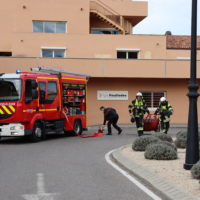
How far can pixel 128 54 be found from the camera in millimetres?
36844

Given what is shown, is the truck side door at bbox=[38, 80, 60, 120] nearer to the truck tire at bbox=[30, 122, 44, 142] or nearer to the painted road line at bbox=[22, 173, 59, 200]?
the truck tire at bbox=[30, 122, 44, 142]

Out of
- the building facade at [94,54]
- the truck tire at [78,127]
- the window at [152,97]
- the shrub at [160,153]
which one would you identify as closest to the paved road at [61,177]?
the shrub at [160,153]

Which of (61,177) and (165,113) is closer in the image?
(61,177)

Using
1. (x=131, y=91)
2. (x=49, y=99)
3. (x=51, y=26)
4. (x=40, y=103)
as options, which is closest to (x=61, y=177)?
(x=40, y=103)

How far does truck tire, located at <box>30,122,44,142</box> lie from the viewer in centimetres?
1948

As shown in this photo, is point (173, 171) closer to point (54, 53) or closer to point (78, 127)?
point (78, 127)

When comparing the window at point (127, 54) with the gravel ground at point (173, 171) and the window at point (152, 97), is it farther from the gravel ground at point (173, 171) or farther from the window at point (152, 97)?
the gravel ground at point (173, 171)

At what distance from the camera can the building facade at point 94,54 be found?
32.8 m

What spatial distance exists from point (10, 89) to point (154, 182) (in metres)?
11.1

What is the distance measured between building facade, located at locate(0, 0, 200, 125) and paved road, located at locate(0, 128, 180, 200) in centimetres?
1696

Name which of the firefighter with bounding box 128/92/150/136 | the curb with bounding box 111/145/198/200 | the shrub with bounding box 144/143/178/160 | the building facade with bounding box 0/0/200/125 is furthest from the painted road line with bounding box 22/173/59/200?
the building facade with bounding box 0/0/200/125

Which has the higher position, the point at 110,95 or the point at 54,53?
the point at 54,53

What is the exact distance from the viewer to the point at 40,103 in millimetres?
19906

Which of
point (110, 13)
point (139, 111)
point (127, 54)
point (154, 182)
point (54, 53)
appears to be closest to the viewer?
point (154, 182)
